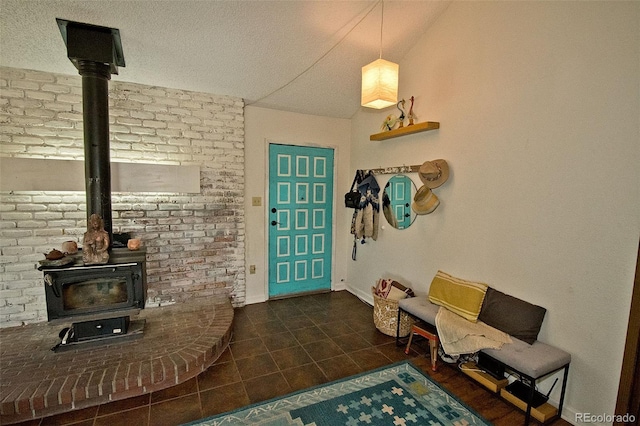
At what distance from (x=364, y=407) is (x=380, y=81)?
2329 millimetres

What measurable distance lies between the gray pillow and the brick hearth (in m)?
2.24

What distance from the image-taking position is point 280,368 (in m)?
2.48

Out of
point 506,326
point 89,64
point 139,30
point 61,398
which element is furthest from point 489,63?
point 61,398

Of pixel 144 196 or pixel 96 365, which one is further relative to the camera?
pixel 144 196

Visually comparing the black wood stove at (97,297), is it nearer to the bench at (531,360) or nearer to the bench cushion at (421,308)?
the bench cushion at (421,308)

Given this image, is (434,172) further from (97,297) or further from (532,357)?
(97,297)

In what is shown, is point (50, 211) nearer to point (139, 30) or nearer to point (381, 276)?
point (139, 30)

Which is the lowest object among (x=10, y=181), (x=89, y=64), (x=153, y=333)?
(x=153, y=333)

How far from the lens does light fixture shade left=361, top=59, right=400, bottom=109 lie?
2.27 m

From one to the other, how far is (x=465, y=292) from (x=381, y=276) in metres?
1.31

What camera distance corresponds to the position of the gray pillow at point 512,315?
2102 mm

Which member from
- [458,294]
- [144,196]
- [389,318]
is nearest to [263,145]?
[144,196]

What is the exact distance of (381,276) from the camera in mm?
3732

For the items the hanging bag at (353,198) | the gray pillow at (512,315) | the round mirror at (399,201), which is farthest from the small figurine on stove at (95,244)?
the gray pillow at (512,315)
